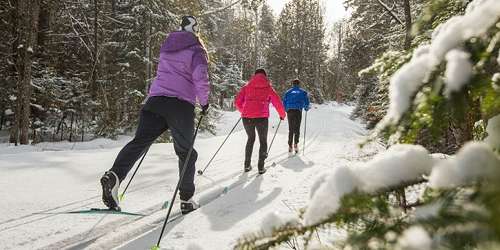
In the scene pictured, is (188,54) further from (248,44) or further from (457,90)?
(248,44)

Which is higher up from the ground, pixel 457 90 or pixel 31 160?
pixel 457 90

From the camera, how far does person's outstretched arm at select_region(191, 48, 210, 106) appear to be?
442 centimetres

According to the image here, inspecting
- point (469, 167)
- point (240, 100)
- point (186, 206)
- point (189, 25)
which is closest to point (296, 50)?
point (240, 100)

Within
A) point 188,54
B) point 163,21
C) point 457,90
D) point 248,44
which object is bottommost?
point 457,90

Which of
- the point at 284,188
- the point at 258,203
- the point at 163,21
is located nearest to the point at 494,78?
the point at 258,203

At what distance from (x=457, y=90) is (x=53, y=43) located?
17.4 meters

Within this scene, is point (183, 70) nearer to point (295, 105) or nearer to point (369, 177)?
point (369, 177)

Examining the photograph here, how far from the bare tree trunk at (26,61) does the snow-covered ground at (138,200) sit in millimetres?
4646

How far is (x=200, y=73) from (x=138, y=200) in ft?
5.56

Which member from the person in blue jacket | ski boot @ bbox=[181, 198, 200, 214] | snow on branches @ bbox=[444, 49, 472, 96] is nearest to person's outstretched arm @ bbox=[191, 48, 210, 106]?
ski boot @ bbox=[181, 198, 200, 214]

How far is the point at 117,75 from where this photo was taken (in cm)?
1933

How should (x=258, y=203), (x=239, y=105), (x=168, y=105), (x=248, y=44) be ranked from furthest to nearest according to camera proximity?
(x=248, y=44) < (x=239, y=105) < (x=258, y=203) < (x=168, y=105)

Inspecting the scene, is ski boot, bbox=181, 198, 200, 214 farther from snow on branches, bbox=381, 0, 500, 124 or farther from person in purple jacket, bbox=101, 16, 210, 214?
snow on branches, bbox=381, 0, 500, 124

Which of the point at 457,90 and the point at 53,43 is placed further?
the point at 53,43
